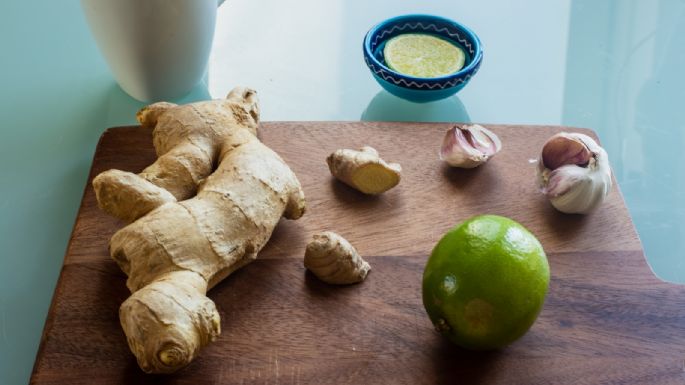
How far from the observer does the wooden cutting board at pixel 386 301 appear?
80 cm

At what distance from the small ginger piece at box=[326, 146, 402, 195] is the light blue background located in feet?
Result: 0.74

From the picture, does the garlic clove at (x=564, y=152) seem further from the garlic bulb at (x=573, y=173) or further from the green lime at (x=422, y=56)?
the green lime at (x=422, y=56)

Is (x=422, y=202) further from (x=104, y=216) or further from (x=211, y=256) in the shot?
(x=104, y=216)


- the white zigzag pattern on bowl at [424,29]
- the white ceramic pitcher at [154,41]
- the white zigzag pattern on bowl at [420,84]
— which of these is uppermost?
the white ceramic pitcher at [154,41]

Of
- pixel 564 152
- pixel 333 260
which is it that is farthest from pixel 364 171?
pixel 564 152

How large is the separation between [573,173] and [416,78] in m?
0.27

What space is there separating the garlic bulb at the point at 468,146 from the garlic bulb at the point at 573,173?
7 centimetres

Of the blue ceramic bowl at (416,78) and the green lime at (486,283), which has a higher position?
the blue ceramic bowl at (416,78)

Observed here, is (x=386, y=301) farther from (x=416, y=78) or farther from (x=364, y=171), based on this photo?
(x=416, y=78)

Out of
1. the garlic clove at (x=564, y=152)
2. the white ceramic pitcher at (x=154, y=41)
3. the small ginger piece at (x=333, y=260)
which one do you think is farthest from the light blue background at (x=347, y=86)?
the small ginger piece at (x=333, y=260)

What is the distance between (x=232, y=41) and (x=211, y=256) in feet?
1.89

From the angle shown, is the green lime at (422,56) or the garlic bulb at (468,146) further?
the green lime at (422,56)

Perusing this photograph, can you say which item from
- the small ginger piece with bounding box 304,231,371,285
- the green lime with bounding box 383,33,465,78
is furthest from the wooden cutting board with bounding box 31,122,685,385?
the green lime with bounding box 383,33,465,78

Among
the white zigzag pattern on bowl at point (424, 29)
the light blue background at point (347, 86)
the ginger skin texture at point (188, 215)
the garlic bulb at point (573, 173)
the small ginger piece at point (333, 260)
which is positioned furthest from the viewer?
the white zigzag pattern on bowl at point (424, 29)
